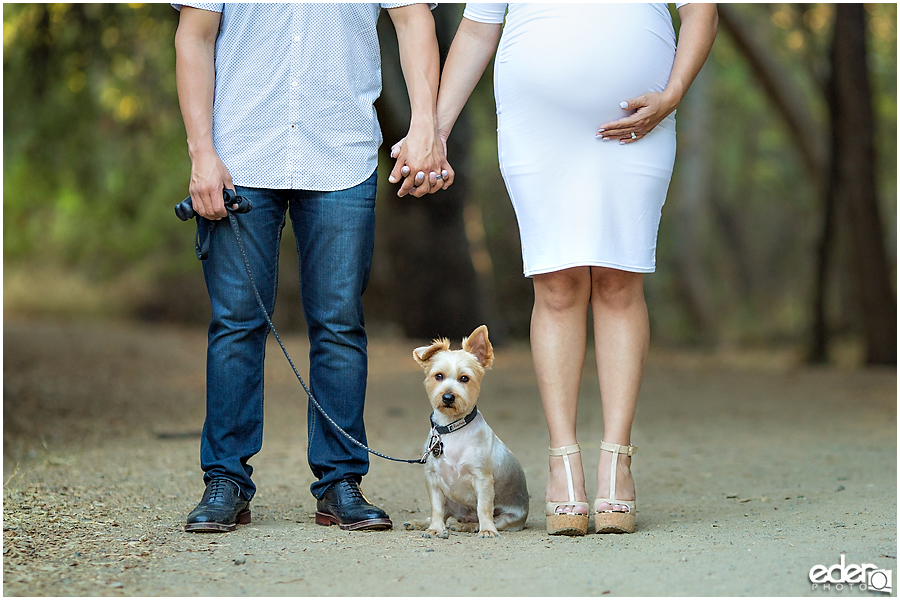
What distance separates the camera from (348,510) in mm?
3275

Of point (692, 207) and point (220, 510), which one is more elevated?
point (692, 207)

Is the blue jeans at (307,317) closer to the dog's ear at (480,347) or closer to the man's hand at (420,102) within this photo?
the man's hand at (420,102)

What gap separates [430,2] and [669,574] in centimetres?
211

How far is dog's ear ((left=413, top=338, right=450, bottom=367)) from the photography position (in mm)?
3374

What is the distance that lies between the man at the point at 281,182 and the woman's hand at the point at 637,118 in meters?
0.60

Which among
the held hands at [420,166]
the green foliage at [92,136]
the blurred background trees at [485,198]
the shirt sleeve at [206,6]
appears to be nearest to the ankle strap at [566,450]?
the held hands at [420,166]

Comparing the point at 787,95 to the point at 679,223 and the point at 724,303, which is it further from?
the point at 724,303

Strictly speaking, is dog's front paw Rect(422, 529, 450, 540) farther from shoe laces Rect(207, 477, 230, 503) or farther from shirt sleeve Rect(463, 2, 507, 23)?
shirt sleeve Rect(463, 2, 507, 23)

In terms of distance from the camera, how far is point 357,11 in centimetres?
333

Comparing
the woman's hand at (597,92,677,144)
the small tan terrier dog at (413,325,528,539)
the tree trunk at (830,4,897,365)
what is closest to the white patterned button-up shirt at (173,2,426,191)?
the small tan terrier dog at (413,325,528,539)

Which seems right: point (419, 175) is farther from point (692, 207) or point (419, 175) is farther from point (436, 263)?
point (692, 207)

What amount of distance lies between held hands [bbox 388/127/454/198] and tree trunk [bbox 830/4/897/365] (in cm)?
803

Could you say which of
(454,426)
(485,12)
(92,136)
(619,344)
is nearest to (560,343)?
(619,344)

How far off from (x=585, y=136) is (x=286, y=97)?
1.03m
